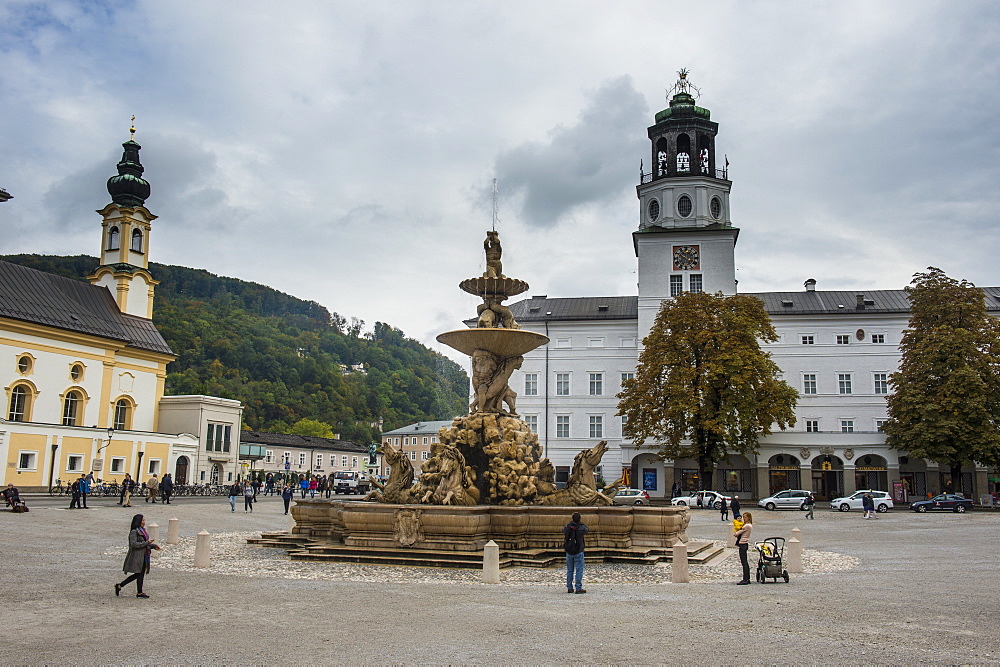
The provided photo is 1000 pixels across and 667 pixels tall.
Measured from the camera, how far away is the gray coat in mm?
10727

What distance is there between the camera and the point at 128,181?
6431 cm

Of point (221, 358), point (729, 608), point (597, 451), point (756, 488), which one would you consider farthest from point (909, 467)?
point (221, 358)

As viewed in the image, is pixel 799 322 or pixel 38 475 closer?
pixel 38 475

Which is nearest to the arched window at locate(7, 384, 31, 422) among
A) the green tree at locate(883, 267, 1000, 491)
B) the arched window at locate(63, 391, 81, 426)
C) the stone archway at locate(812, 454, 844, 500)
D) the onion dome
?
the arched window at locate(63, 391, 81, 426)

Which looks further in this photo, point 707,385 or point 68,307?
point 68,307

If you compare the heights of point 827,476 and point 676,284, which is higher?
point 676,284

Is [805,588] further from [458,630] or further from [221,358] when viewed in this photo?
[221,358]

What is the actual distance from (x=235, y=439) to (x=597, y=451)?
2120 inches

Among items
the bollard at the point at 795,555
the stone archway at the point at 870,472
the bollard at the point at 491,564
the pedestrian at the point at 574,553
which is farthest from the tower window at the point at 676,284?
the pedestrian at the point at 574,553

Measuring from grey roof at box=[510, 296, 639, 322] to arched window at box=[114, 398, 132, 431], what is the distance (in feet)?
93.8

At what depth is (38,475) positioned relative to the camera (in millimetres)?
47438

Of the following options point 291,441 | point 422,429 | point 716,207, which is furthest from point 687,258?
point 422,429

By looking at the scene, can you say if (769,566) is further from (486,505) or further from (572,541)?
(486,505)

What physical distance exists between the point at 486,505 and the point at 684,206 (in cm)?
4659
